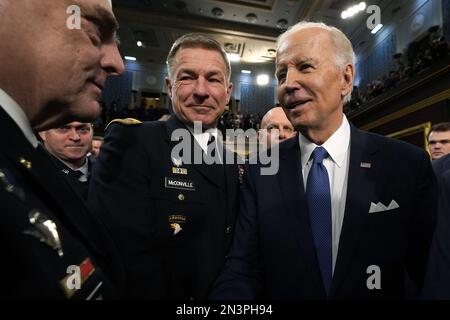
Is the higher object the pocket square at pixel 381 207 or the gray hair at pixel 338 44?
the gray hair at pixel 338 44

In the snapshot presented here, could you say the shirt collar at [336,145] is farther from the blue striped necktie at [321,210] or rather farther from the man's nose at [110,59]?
the man's nose at [110,59]

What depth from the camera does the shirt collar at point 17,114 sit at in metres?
0.69

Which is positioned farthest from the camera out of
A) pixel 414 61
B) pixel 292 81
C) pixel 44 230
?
pixel 414 61

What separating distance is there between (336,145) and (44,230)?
1135mm

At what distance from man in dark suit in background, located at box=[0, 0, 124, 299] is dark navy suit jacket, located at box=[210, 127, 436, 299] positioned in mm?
609

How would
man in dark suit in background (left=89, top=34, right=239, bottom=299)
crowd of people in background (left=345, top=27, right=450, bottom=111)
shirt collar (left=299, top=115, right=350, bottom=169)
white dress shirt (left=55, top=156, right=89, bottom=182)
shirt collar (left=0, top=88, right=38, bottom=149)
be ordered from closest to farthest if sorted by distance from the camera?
shirt collar (left=0, top=88, right=38, bottom=149), man in dark suit in background (left=89, top=34, right=239, bottom=299), shirt collar (left=299, top=115, right=350, bottom=169), white dress shirt (left=55, top=156, right=89, bottom=182), crowd of people in background (left=345, top=27, right=450, bottom=111)

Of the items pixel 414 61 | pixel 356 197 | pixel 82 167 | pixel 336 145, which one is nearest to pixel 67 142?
pixel 82 167

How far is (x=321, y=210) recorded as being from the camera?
1225 mm

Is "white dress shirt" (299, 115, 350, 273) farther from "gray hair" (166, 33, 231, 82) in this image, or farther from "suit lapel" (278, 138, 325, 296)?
"gray hair" (166, 33, 231, 82)

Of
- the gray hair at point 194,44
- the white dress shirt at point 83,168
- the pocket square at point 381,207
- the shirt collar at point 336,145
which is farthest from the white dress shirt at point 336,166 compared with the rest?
the white dress shirt at point 83,168

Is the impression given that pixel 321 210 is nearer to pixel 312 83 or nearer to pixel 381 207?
pixel 381 207

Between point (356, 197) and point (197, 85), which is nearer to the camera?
point (356, 197)

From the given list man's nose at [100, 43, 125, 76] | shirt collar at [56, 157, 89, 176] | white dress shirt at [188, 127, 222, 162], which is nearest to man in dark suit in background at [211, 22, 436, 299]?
white dress shirt at [188, 127, 222, 162]

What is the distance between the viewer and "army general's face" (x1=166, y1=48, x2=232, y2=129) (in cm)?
146
